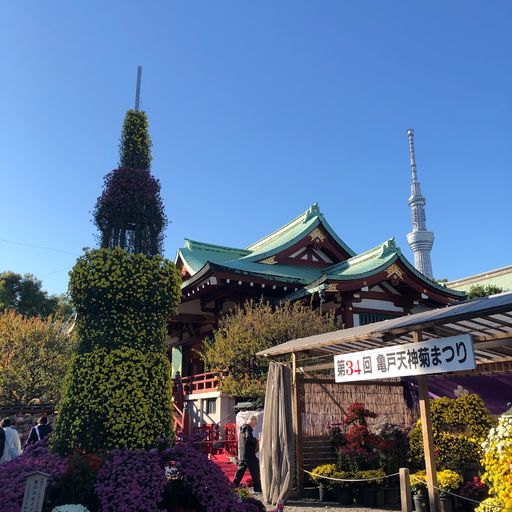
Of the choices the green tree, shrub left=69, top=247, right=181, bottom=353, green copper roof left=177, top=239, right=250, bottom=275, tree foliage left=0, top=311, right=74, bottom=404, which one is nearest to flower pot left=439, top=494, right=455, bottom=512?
shrub left=69, top=247, right=181, bottom=353

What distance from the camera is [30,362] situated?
18625 mm

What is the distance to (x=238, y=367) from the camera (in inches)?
594

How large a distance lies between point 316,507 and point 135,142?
750 cm

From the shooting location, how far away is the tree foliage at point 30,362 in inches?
705

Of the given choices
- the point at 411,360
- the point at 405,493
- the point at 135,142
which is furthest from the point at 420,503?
the point at 135,142

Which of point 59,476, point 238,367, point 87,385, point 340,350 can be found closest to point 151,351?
point 87,385

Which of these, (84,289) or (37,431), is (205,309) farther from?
(84,289)

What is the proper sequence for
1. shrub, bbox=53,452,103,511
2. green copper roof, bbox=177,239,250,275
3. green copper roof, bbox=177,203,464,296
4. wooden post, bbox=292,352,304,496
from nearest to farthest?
shrub, bbox=53,452,103,511 → wooden post, bbox=292,352,304,496 → green copper roof, bbox=177,203,464,296 → green copper roof, bbox=177,239,250,275

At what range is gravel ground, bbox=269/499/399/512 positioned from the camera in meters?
9.32

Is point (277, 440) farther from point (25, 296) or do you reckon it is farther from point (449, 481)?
point (25, 296)

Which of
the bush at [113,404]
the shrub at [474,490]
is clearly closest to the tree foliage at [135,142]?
the bush at [113,404]

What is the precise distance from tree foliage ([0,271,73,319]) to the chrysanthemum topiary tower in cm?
2780

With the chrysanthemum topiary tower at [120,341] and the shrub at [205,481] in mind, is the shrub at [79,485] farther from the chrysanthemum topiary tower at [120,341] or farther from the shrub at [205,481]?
the shrub at [205,481]

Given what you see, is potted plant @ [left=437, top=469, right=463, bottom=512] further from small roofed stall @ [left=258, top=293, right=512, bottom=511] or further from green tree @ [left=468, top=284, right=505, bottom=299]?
green tree @ [left=468, top=284, right=505, bottom=299]
